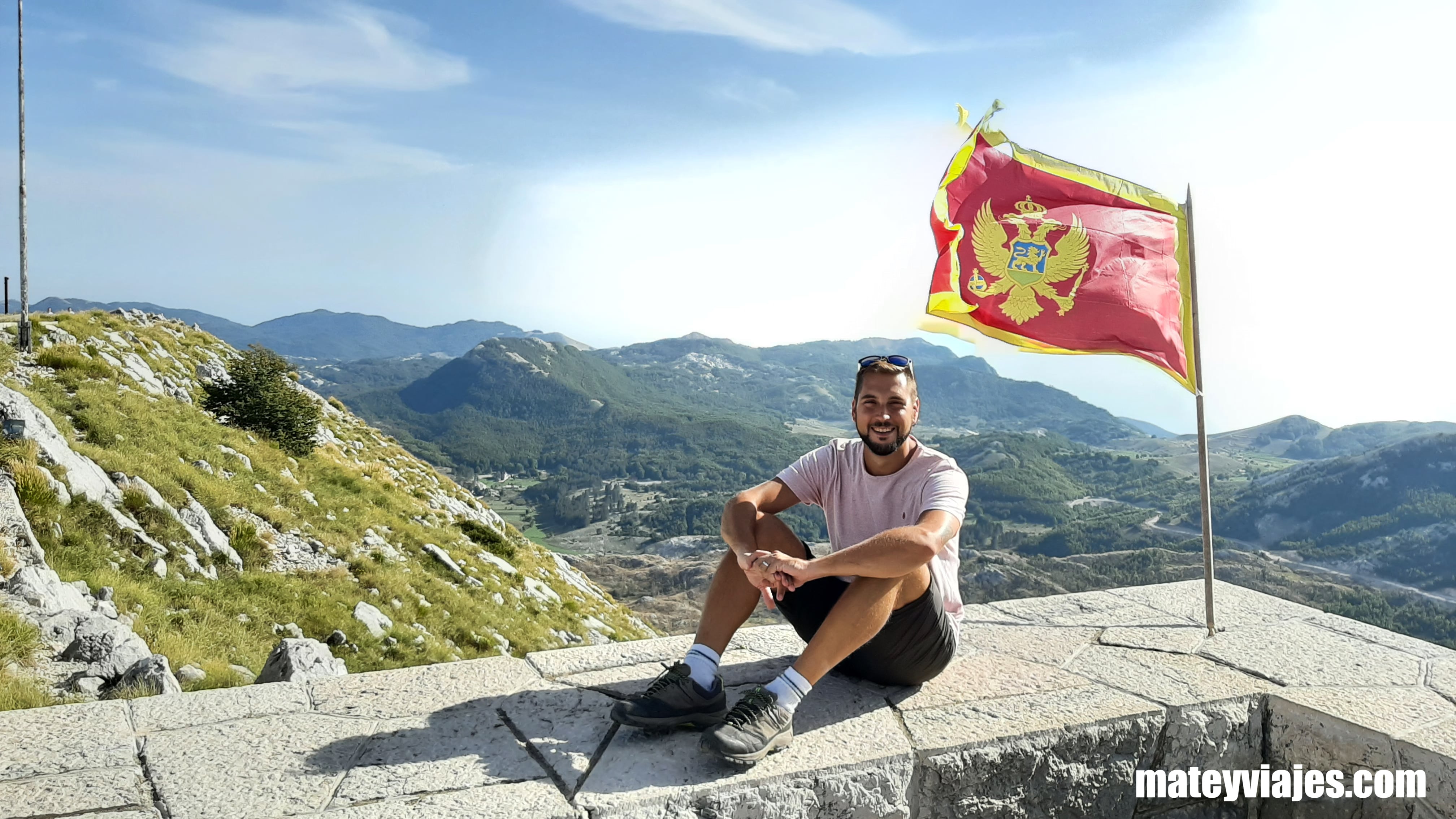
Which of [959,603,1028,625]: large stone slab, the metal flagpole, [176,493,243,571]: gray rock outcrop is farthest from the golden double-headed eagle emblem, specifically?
[176,493,243,571]: gray rock outcrop

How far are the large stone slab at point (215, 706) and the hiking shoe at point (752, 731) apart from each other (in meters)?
2.00

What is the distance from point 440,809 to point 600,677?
4.81 feet

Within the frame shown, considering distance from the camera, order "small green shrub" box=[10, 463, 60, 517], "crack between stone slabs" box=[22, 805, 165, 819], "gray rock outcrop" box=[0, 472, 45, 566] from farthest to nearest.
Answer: "small green shrub" box=[10, 463, 60, 517] → "gray rock outcrop" box=[0, 472, 45, 566] → "crack between stone slabs" box=[22, 805, 165, 819]

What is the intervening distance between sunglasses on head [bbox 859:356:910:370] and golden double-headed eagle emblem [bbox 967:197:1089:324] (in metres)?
1.84

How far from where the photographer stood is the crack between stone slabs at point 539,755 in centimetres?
318

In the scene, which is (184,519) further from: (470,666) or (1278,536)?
(1278,536)

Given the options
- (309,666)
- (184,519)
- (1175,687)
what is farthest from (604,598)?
(1175,687)

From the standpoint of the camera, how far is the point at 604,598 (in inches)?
1160

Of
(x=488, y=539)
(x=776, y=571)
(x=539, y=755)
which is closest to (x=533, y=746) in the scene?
(x=539, y=755)

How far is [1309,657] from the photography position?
4.95 m

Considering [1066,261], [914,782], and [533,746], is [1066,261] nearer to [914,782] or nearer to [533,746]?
[914,782]

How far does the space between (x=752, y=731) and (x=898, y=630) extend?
0.92 meters

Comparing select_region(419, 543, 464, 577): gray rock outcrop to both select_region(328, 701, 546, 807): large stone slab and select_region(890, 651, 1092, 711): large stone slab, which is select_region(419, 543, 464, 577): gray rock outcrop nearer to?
select_region(328, 701, 546, 807): large stone slab

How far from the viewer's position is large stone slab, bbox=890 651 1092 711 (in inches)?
163
